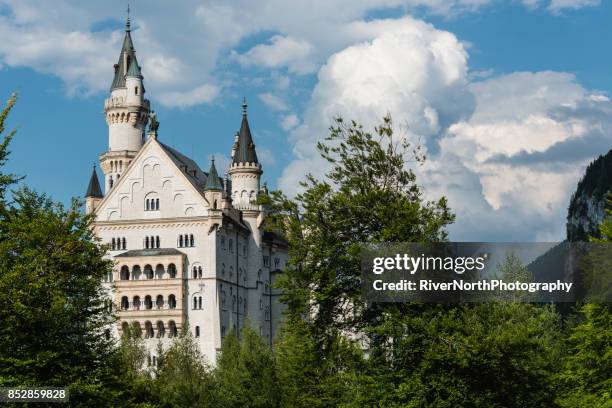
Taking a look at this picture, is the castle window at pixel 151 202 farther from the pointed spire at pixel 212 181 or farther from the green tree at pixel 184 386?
the green tree at pixel 184 386

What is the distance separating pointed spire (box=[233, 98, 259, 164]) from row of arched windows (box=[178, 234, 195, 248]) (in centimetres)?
1518

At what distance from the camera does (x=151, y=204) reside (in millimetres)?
130875

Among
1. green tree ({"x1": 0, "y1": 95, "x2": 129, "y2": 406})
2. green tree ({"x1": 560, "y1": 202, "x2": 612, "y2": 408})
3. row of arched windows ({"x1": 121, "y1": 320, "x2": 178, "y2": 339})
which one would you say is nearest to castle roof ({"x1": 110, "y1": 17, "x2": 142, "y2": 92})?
row of arched windows ({"x1": 121, "y1": 320, "x2": 178, "y2": 339})

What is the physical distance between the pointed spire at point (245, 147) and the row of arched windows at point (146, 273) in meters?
19.5

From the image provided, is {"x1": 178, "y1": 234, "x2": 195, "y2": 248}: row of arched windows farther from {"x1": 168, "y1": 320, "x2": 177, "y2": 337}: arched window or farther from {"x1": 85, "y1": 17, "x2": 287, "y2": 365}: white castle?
{"x1": 168, "y1": 320, "x2": 177, "y2": 337}: arched window

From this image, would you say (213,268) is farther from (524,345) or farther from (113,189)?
(524,345)

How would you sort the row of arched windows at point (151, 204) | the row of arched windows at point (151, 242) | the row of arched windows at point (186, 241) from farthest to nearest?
the row of arched windows at point (151, 204) → the row of arched windows at point (151, 242) → the row of arched windows at point (186, 241)

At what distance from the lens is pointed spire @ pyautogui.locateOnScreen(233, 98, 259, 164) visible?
14050cm

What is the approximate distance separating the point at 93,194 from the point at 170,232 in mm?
11701

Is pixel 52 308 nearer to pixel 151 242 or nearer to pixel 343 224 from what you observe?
pixel 343 224

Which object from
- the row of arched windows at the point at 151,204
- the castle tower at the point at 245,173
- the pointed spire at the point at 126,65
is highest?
the pointed spire at the point at 126,65

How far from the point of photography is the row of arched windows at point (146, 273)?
5000 inches

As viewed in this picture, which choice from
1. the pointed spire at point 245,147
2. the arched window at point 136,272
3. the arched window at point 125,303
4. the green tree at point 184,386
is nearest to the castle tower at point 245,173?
the pointed spire at point 245,147

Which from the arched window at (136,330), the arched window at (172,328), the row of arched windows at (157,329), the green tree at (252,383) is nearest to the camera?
the green tree at (252,383)
